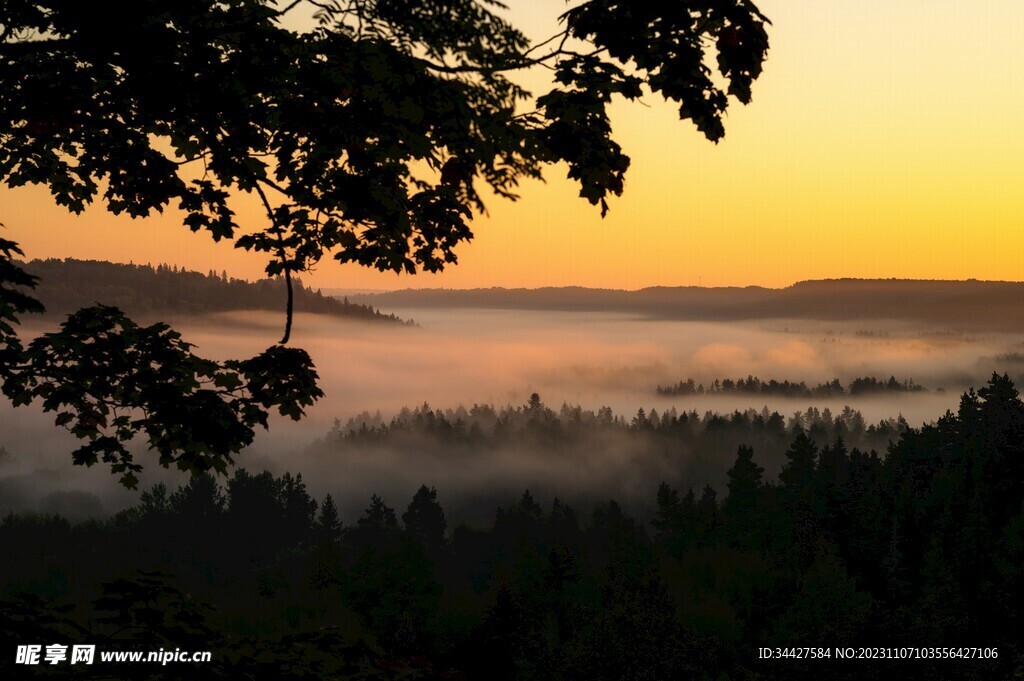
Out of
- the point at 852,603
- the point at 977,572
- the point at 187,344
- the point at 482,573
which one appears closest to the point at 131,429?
the point at 187,344

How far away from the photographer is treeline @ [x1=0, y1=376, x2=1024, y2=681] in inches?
339

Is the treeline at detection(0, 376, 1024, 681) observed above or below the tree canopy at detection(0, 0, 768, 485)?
below

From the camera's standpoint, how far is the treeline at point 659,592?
8.60 metres

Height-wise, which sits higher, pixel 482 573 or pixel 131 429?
pixel 131 429

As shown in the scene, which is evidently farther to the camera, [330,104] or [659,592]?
[659,592]

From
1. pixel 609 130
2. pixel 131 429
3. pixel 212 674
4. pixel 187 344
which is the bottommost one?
pixel 212 674

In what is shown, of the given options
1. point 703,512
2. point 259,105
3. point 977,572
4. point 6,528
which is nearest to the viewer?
point 259,105

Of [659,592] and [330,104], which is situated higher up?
[330,104]

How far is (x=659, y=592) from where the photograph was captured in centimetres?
3272

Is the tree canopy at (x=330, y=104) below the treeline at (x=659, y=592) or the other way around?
the other way around

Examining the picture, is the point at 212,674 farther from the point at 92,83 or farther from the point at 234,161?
the point at 92,83

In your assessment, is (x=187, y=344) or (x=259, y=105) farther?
(x=187, y=344)

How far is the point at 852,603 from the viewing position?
135 ft

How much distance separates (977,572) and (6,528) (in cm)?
18763
